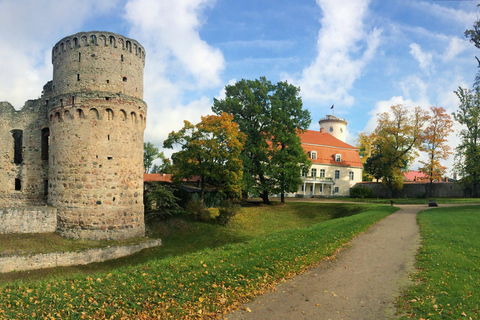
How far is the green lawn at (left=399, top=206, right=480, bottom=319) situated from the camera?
7.53m

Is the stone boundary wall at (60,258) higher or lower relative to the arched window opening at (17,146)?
lower

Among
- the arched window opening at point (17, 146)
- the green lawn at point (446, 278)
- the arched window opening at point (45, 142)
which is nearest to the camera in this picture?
the green lawn at point (446, 278)

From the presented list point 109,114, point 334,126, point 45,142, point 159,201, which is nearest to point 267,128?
point 159,201

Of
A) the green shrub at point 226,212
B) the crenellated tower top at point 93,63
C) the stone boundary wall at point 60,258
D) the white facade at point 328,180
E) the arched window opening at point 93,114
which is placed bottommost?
the stone boundary wall at point 60,258

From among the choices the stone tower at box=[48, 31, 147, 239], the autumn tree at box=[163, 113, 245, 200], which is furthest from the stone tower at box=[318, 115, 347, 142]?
the stone tower at box=[48, 31, 147, 239]

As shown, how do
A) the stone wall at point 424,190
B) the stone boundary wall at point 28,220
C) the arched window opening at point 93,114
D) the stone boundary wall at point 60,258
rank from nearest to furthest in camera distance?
the stone boundary wall at point 60,258, the stone boundary wall at point 28,220, the arched window opening at point 93,114, the stone wall at point 424,190

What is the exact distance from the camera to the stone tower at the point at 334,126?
6488 cm

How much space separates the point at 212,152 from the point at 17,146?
15111 mm

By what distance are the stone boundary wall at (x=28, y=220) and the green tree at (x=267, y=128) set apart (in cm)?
1744

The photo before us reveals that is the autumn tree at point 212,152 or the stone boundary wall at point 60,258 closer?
the stone boundary wall at point 60,258

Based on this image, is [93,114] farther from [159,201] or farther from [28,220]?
[159,201]

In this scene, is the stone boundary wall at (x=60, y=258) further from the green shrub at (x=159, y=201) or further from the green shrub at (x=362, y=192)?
the green shrub at (x=362, y=192)

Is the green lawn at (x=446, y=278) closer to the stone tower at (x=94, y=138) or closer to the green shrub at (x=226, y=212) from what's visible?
the green shrub at (x=226, y=212)

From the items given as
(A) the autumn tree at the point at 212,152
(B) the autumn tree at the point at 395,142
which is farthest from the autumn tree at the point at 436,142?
(A) the autumn tree at the point at 212,152
